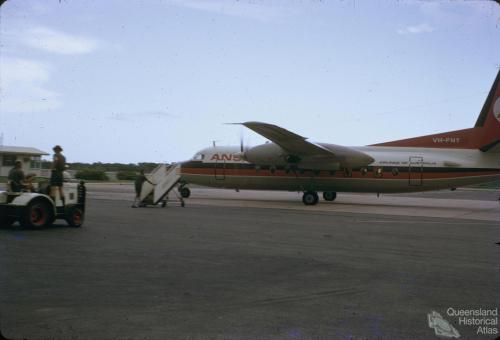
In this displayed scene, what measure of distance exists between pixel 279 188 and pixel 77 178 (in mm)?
14115

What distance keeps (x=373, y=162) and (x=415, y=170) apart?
2.12 meters

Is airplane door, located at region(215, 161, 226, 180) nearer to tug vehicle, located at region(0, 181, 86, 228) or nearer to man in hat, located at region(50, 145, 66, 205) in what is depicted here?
tug vehicle, located at region(0, 181, 86, 228)

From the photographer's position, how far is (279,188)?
26234 mm

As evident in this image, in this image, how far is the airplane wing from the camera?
74.2 feet

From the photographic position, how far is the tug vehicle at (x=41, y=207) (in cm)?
1170

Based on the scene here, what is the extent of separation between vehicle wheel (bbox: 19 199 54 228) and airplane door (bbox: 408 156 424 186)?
1770 centimetres

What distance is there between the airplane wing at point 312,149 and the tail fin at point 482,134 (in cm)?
393

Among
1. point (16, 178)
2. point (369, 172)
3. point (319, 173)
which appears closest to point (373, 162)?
point (369, 172)

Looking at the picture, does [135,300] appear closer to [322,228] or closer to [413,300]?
[413,300]

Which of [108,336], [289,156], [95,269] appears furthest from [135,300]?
[289,156]

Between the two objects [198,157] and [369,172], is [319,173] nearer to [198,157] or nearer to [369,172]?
[369,172]

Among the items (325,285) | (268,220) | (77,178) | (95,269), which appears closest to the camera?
(325,285)

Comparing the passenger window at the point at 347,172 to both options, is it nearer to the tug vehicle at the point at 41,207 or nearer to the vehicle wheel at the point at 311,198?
the vehicle wheel at the point at 311,198

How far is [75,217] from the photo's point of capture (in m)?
12.9
